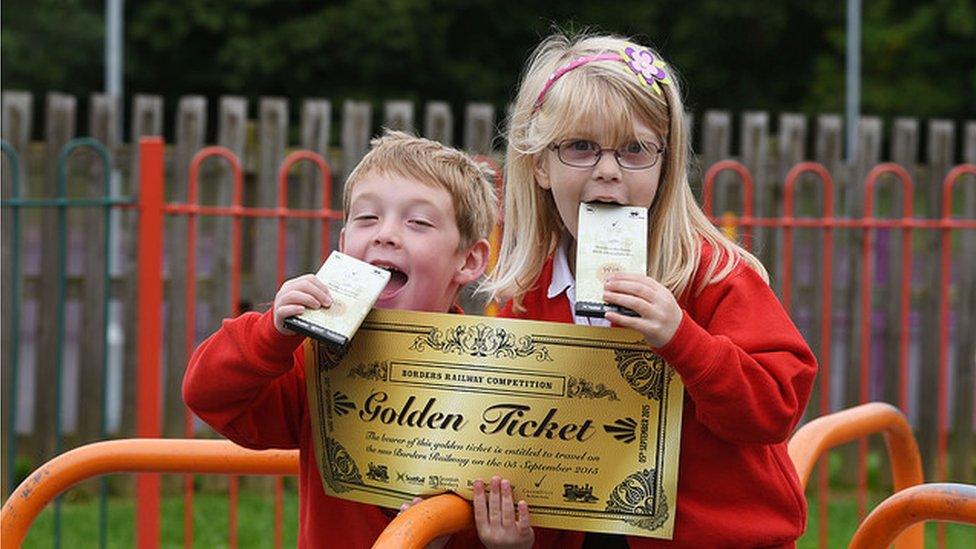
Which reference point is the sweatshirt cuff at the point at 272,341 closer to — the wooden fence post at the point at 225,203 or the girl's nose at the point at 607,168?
the girl's nose at the point at 607,168

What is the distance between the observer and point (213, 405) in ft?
7.25

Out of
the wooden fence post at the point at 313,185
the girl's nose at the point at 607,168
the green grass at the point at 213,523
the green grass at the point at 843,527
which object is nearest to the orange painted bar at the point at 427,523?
the girl's nose at the point at 607,168

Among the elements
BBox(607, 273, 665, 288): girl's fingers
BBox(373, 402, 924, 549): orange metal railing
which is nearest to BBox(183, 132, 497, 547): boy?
BBox(373, 402, 924, 549): orange metal railing

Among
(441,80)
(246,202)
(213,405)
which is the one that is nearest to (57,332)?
(246,202)

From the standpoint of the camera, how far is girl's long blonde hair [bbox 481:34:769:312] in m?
2.26

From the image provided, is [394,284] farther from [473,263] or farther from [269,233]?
[269,233]

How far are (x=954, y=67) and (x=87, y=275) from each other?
2441 cm

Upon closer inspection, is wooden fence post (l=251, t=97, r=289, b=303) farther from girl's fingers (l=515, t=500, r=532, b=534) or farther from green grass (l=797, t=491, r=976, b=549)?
girl's fingers (l=515, t=500, r=532, b=534)

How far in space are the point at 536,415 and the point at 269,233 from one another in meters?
4.89

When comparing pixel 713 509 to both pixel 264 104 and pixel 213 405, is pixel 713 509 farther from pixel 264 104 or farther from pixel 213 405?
pixel 264 104

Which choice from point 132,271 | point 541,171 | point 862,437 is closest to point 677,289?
point 541,171

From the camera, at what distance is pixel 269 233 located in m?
6.88

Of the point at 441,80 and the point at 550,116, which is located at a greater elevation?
the point at 441,80

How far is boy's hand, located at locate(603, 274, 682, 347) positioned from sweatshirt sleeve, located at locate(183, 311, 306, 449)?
1.49ft
